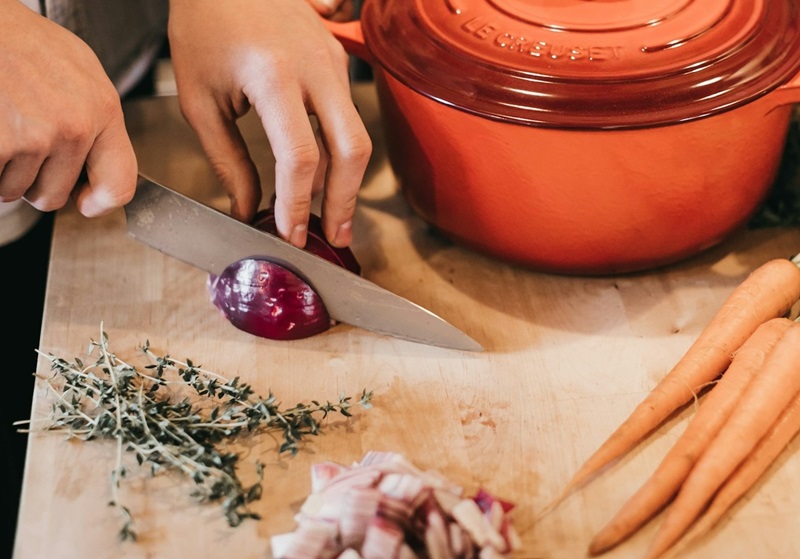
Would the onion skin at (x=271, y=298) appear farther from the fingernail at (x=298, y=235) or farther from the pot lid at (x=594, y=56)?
the pot lid at (x=594, y=56)

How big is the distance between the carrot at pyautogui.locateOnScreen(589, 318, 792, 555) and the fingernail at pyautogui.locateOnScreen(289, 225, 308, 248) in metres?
0.50

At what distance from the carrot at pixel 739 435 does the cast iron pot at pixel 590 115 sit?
205 mm

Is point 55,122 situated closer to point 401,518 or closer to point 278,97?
point 278,97

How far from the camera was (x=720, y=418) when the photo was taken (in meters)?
1.00

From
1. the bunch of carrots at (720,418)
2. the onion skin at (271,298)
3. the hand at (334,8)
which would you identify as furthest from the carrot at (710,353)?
the hand at (334,8)

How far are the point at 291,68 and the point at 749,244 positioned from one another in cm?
71

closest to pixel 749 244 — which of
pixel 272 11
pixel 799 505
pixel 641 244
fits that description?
pixel 641 244

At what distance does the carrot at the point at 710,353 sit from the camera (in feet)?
3.17

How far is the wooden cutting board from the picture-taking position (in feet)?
2.97

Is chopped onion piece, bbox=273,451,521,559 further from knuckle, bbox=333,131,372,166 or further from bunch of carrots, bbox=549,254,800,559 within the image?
knuckle, bbox=333,131,372,166

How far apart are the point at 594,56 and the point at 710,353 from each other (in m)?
0.39

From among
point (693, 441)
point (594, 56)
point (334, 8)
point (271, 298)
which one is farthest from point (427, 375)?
point (334, 8)

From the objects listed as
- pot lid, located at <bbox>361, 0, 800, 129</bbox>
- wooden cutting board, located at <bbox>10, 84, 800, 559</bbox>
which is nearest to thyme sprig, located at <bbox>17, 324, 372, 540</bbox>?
wooden cutting board, located at <bbox>10, 84, 800, 559</bbox>

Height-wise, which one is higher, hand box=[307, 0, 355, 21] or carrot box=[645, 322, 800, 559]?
hand box=[307, 0, 355, 21]
